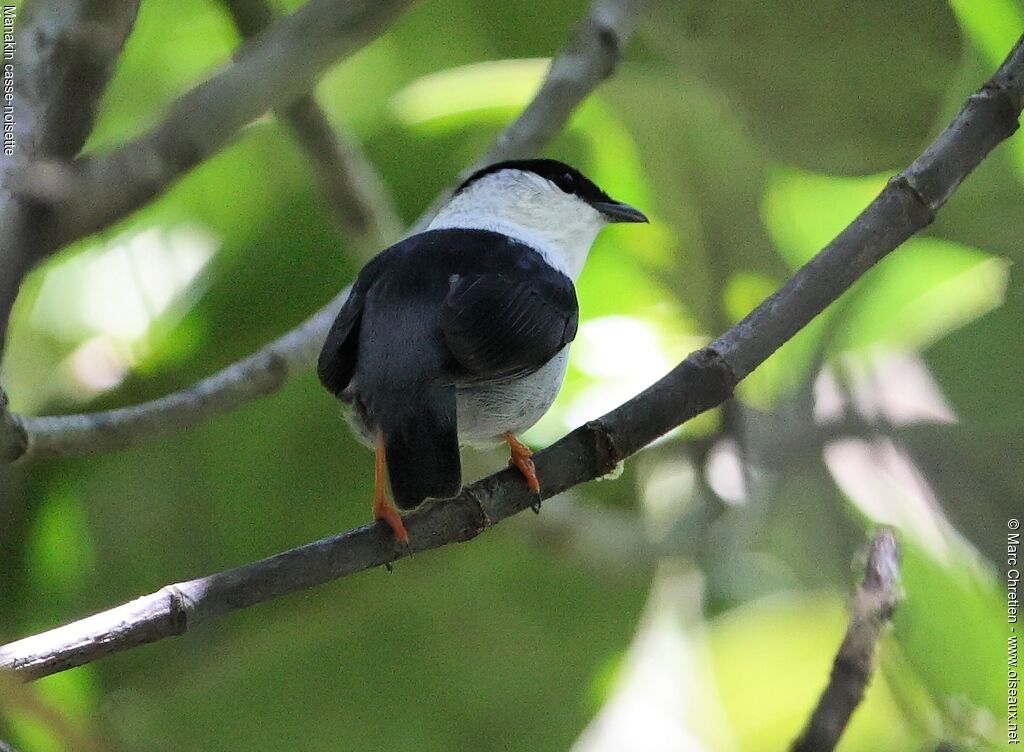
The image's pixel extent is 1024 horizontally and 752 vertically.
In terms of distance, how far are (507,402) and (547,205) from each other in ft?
2.91

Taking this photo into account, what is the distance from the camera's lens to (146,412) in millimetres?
2254

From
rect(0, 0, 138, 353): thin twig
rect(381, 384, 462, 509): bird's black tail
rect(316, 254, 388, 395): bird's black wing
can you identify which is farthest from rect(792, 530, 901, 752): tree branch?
rect(0, 0, 138, 353): thin twig

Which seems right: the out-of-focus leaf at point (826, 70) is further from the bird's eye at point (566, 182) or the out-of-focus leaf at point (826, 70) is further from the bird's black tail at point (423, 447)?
the bird's black tail at point (423, 447)

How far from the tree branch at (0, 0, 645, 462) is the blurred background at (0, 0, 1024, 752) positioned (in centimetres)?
47

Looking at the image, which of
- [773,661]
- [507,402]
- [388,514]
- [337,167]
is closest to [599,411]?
[773,661]

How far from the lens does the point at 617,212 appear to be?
291 centimetres

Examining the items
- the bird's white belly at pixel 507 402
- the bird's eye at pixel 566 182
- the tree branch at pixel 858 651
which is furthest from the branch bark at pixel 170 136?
the tree branch at pixel 858 651

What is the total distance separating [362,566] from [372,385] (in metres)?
0.46

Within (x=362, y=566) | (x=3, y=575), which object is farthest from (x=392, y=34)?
(x=362, y=566)

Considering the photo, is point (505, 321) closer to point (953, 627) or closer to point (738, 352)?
point (738, 352)

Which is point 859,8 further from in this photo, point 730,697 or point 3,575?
point 3,575

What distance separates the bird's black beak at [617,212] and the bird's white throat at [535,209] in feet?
0.07

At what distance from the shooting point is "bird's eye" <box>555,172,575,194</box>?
2949 millimetres

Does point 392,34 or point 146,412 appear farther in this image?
point 392,34
